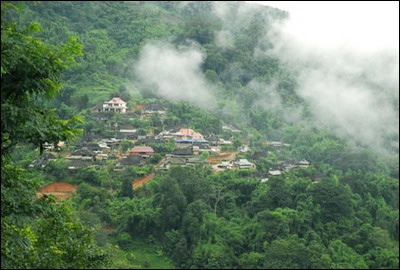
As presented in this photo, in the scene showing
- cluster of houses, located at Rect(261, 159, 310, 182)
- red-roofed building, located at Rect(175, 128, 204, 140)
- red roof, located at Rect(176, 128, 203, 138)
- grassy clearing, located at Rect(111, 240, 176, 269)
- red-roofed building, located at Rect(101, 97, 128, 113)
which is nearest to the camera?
grassy clearing, located at Rect(111, 240, 176, 269)

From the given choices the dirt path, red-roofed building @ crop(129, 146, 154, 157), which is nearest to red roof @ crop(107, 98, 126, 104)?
red-roofed building @ crop(129, 146, 154, 157)

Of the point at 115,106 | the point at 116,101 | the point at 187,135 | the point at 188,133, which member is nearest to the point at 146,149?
the point at 187,135

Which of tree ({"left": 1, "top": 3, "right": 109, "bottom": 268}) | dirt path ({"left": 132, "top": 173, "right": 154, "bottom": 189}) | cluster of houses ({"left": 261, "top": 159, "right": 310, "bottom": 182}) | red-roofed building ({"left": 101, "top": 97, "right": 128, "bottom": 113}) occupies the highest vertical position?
red-roofed building ({"left": 101, "top": 97, "right": 128, "bottom": 113})

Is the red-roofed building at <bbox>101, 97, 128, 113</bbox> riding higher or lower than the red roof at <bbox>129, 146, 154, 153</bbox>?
higher

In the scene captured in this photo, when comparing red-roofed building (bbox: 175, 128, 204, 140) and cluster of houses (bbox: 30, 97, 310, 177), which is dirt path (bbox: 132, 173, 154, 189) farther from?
red-roofed building (bbox: 175, 128, 204, 140)

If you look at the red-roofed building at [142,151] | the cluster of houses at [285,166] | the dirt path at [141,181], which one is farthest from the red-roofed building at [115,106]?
the cluster of houses at [285,166]

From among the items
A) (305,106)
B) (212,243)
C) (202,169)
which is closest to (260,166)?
(202,169)

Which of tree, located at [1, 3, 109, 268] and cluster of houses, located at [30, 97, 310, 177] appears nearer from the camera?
tree, located at [1, 3, 109, 268]

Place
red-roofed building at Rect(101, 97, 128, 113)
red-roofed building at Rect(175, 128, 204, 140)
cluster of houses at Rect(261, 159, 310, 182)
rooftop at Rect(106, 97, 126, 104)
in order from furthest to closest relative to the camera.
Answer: rooftop at Rect(106, 97, 126, 104) < red-roofed building at Rect(101, 97, 128, 113) < red-roofed building at Rect(175, 128, 204, 140) < cluster of houses at Rect(261, 159, 310, 182)
